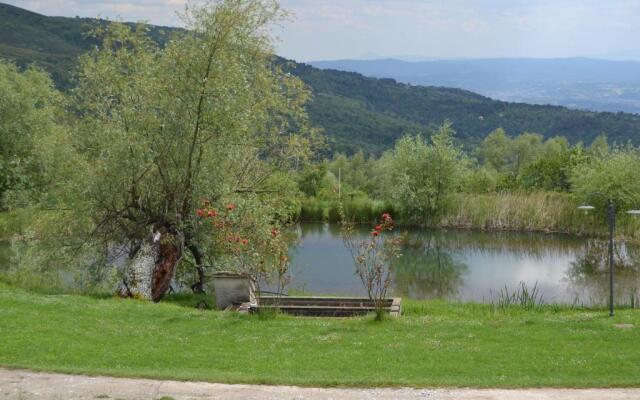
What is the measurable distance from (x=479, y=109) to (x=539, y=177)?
121660 millimetres

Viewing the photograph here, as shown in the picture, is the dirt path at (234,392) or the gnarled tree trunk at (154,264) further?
the gnarled tree trunk at (154,264)

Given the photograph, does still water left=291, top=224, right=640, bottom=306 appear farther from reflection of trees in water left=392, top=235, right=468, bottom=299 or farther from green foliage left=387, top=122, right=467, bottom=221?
green foliage left=387, top=122, right=467, bottom=221

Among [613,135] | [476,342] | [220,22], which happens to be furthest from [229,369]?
[613,135]

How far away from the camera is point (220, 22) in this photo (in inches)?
750

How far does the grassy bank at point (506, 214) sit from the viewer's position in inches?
1476

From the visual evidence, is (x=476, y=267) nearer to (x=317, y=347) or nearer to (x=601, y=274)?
(x=601, y=274)

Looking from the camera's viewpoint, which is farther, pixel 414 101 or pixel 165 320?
pixel 414 101

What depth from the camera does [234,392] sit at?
1020 cm

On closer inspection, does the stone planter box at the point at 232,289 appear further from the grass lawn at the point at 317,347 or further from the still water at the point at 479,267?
the still water at the point at 479,267

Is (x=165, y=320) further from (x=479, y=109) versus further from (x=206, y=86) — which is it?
(x=479, y=109)

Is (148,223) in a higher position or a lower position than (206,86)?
lower

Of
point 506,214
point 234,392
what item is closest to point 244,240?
point 234,392

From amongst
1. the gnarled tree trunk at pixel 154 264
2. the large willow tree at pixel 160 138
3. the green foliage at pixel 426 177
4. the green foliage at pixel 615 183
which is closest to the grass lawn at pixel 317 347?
the gnarled tree trunk at pixel 154 264

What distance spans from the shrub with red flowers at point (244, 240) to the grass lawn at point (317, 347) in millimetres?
2333
